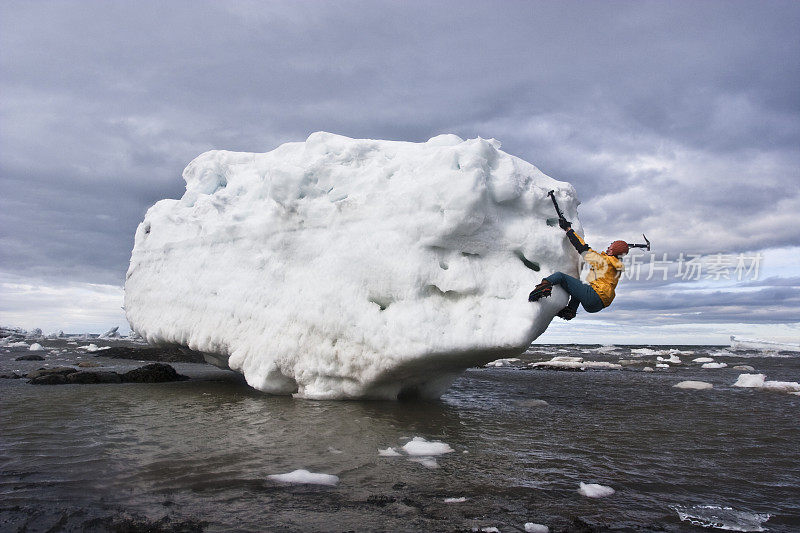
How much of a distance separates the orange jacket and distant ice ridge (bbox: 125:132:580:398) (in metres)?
0.54

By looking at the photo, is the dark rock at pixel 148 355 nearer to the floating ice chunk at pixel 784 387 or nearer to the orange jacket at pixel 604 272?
the orange jacket at pixel 604 272

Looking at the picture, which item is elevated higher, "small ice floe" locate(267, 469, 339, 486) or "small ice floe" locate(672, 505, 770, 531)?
"small ice floe" locate(267, 469, 339, 486)

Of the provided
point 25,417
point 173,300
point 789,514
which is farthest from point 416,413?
point 173,300

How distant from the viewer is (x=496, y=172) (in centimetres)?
884

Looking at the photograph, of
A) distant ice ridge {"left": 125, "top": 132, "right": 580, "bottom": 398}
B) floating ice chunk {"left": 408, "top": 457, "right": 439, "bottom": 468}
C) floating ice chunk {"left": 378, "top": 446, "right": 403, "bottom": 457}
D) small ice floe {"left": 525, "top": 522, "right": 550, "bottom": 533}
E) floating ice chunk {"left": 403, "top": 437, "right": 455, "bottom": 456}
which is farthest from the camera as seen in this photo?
distant ice ridge {"left": 125, "top": 132, "right": 580, "bottom": 398}

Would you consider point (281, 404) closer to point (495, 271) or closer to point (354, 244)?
point (354, 244)

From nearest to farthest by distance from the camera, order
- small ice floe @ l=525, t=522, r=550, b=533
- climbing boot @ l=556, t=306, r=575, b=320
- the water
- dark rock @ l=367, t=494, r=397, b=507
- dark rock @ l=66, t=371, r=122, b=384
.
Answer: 1. small ice floe @ l=525, t=522, r=550, b=533
2. the water
3. dark rock @ l=367, t=494, r=397, b=507
4. climbing boot @ l=556, t=306, r=575, b=320
5. dark rock @ l=66, t=371, r=122, b=384

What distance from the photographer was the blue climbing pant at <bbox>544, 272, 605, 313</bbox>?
26.1 feet

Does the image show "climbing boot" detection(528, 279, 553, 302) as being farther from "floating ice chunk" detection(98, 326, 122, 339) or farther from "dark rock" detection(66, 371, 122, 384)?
"floating ice chunk" detection(98, 326, 122, 339)

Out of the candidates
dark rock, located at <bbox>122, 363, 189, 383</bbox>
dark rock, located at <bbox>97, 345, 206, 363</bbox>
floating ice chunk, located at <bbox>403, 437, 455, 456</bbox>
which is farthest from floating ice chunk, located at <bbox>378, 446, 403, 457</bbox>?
dark rock, located at <bbox>97, 345, 206, 363</bbox>

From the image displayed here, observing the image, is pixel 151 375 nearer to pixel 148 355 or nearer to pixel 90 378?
pixel 90 378

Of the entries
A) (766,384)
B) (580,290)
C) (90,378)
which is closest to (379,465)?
(580,290)

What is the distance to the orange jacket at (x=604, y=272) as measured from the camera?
7934 mm

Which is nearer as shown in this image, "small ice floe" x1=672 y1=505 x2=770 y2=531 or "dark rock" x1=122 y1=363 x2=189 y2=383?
"small ice floe" x1=672 y1=505 x2=770 y2=531
